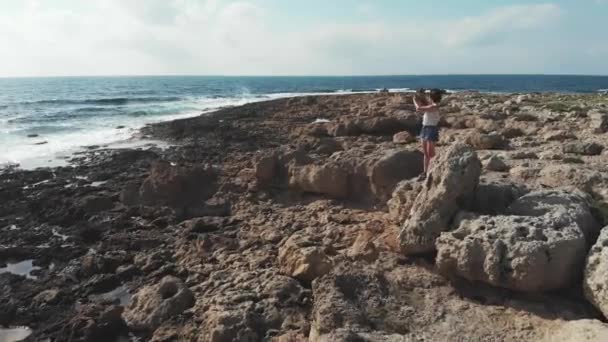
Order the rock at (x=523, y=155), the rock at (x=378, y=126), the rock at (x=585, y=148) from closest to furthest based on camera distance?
the rock at (x=523, y=155) → the rock at (x=585, y=148) → the rock at (x=378, y=126)

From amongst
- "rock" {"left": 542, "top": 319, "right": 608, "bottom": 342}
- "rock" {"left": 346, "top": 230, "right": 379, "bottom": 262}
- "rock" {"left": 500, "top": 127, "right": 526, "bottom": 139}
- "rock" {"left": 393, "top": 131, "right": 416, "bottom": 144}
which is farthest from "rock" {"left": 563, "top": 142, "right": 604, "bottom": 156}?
"rock" {"left": 542, "top": 319, "right": 608, "bottom": 342}

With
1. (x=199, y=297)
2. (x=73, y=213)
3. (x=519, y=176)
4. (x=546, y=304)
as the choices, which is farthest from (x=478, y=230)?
(x=73, y=213)

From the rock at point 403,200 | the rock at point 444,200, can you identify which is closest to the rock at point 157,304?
the rock at point 444,200

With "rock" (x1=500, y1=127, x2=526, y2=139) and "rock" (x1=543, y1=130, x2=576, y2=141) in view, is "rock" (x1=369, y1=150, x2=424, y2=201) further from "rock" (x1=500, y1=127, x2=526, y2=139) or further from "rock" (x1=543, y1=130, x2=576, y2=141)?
"rock" (x1=500, y1=127, x2=526, y2=139)

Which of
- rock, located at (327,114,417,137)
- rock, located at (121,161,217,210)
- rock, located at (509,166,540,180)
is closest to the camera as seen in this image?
rock, located at (509,166,540,180)

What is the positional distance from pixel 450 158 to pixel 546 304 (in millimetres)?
2623

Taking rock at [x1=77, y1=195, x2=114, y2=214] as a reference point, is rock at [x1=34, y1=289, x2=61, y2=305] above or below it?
below

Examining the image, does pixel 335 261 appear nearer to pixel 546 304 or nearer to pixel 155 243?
pixel 546 304

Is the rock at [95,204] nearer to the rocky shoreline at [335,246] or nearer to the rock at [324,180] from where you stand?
the rocky shoreline at [335,246]

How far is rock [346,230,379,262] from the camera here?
8.32 metres

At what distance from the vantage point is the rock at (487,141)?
13.9 m

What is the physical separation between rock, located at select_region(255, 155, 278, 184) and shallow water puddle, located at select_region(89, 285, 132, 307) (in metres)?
5.25

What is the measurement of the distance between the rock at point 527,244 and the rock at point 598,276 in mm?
225

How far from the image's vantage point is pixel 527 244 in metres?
6.37
